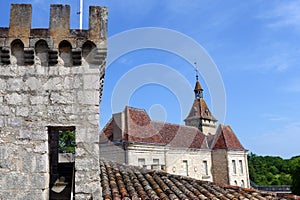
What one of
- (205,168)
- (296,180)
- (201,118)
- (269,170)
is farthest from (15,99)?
(269,170)

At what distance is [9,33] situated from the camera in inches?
157

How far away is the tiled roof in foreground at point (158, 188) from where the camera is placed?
17.0ft

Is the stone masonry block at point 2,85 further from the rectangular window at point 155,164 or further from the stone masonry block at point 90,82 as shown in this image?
the rectangular window at point 155,164

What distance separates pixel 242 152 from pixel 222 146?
378cm

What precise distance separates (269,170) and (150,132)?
150 feet

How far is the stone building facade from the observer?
64.1 ft

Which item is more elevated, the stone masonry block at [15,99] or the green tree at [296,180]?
the stone masonry block at [15,99]

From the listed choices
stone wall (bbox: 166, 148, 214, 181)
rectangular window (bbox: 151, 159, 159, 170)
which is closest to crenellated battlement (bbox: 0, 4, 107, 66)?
rectangular window (bbox: 151, 159, 159, 170)

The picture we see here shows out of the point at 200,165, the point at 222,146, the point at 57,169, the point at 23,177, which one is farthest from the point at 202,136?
the point at 23,177

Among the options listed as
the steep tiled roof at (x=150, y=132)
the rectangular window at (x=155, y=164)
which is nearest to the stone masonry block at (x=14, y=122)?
the steep tiled roof at (x=150, y=132)

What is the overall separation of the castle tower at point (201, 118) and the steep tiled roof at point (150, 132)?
6.48m

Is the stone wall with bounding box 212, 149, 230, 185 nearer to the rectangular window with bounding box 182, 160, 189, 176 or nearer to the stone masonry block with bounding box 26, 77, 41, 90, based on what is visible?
the rectangular window with bounding box 182, 160, 189, 176

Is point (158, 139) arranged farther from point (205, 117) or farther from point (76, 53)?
point (76, 53)

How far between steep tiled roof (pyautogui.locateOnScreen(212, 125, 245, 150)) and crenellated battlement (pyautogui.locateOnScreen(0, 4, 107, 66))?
28.8m
